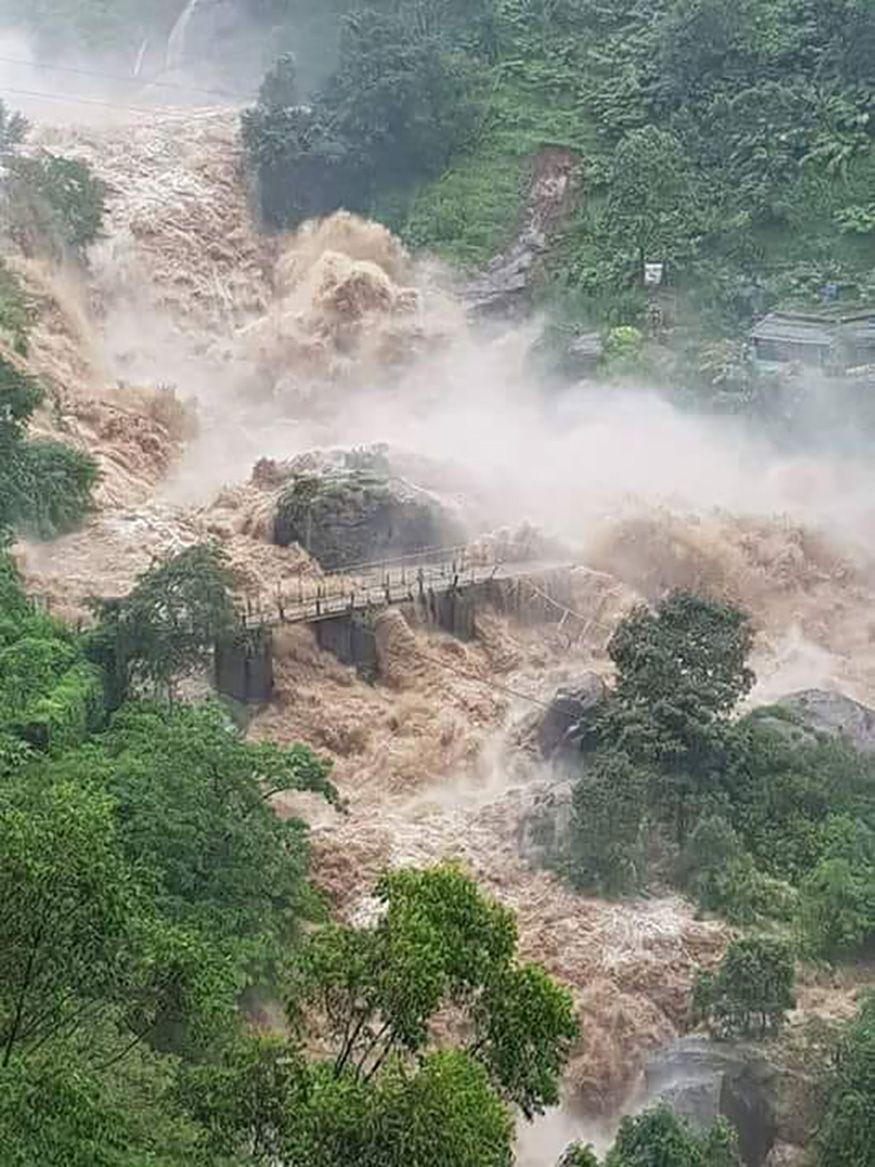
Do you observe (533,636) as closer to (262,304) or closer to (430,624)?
(430,624)

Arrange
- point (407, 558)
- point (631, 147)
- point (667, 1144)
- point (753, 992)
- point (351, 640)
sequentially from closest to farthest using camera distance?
1. point (667, 1144)
2. point (753, 992)
3. point (351, 640)
4. point (407, 558)
5. point (631, 147)

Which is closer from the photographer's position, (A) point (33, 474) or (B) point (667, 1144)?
(B) point (667, 1144)

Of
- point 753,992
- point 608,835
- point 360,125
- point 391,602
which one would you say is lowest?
point 753,992

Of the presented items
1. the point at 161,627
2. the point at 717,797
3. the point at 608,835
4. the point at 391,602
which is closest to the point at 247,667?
the point at 161,627

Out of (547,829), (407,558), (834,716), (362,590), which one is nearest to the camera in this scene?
(547,829)

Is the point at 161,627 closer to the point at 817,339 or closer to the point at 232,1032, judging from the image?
the point at 232,1032

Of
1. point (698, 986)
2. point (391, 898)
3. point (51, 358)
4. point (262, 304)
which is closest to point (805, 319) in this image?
point (262, 304)

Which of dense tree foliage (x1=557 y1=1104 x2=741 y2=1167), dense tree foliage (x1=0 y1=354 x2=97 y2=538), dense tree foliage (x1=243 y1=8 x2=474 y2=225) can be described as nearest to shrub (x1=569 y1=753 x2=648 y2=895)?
dense tree foliage (x1=557 y1=1104 x2=741 y2=1167)

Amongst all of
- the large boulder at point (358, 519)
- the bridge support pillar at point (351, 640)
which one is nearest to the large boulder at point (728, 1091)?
the bridge support pillar at point (351, 640)

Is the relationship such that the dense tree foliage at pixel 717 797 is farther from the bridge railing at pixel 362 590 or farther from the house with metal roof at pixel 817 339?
the house with metal roof at pixel 817 339

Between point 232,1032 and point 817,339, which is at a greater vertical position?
point 232,1032
